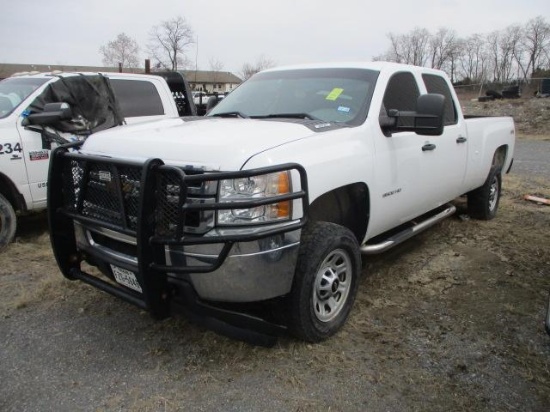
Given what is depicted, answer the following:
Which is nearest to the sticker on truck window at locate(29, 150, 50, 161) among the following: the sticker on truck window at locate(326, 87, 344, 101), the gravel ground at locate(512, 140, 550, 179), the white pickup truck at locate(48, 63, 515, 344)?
the white pickup truck at locate(48, 63, 515, 344)

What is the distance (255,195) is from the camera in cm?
265

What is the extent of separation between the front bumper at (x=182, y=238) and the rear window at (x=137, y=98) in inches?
142

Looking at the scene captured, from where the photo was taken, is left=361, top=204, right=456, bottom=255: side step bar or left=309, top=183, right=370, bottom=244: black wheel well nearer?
left=309, top=183, right=370, bottom=244: black wheel well

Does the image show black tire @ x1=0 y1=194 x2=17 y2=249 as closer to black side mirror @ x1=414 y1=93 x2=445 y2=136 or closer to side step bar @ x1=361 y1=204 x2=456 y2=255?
side step bar @ x1=361 y1=204 x2=456 y2=255

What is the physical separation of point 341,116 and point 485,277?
2.10 meters

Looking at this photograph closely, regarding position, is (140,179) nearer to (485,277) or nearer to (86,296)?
(86,296)

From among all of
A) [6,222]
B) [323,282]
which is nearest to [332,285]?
[323,282]

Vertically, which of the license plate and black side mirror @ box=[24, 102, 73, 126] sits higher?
black side mirror @ box=[24, 102, 73, 126]

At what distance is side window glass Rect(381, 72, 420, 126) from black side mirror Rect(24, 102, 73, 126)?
136 inches

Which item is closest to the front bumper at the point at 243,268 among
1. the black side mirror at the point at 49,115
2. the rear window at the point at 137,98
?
the black side mirror at the point at 49,115

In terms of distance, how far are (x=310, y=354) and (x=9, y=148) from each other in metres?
3.84

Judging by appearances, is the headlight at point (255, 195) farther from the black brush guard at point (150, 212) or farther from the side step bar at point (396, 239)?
the side step bar at point (396, 239)

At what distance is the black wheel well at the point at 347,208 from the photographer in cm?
337

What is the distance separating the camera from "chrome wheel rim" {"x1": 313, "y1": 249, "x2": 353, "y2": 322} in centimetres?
314
